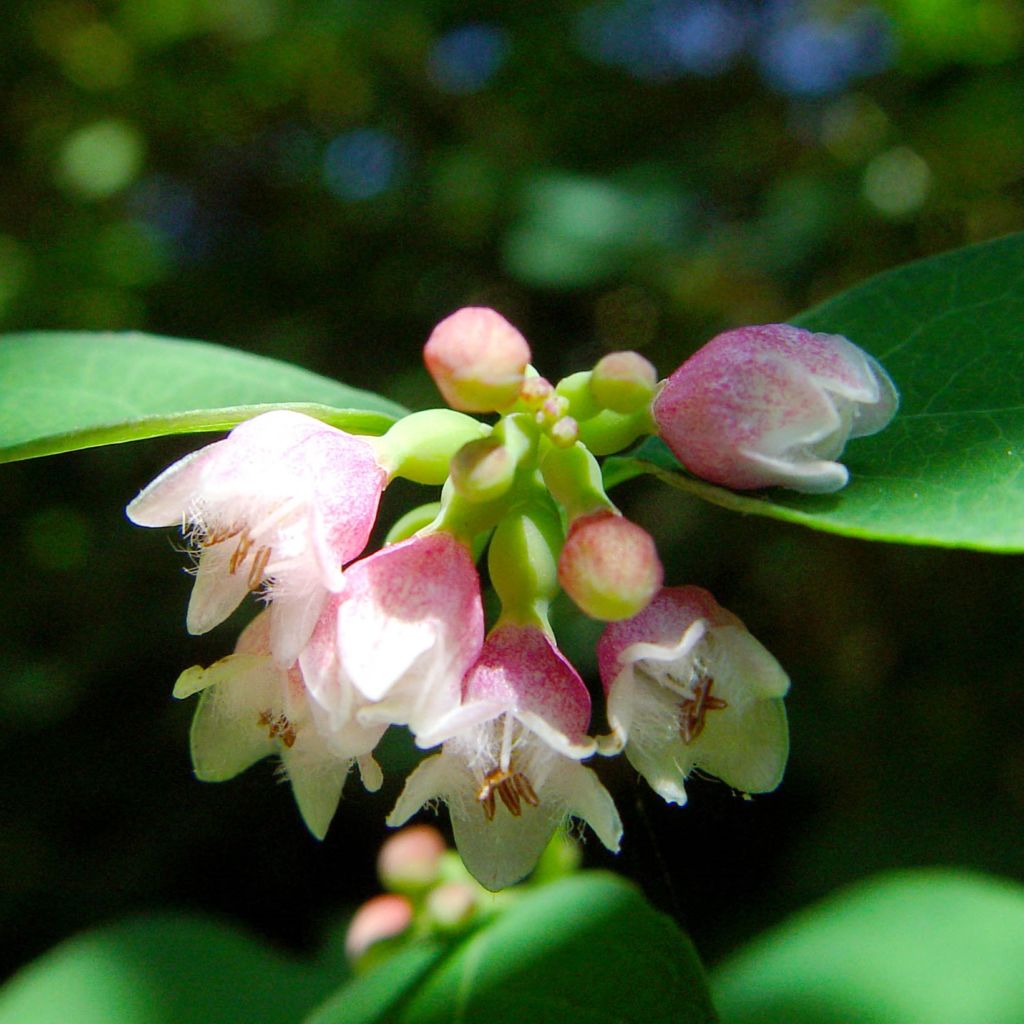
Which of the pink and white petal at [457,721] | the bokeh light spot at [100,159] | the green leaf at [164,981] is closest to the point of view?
the pink and white petal at [457,721]

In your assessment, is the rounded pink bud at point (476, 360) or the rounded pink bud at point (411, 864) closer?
the rounded pink bud at point (476, 360)

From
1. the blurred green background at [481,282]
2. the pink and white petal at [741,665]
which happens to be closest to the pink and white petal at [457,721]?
the pink and white petal at [741,665]

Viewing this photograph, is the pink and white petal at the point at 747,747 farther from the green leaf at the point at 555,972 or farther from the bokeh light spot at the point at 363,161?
the bokeh light spot at the point at 363,161

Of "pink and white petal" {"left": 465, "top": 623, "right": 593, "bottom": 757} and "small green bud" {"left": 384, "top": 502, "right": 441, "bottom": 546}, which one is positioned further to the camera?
"small green bud" {"left": 384, "top": 502, "right": 441, "bottom": 546}

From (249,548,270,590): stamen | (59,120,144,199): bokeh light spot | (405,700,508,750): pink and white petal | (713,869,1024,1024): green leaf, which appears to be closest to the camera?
(405,700,508,750): pink and white petal

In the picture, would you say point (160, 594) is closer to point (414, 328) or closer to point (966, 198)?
point (414, 328)

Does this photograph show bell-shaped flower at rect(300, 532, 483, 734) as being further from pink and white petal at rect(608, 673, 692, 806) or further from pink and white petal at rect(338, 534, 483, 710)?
pink and white petal at rect(608, 673, 692, 806)

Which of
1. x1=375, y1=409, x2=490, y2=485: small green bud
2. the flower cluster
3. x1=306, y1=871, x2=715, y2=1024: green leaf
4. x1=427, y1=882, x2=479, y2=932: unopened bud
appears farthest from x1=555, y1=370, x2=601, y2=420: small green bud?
x1=427, y1=882, x2=479, y2=932: unopened bud
